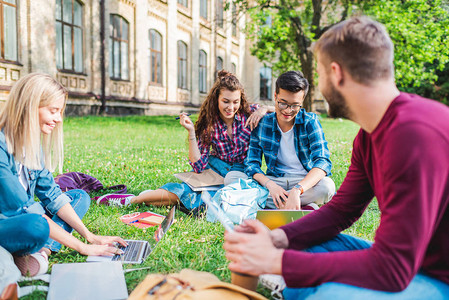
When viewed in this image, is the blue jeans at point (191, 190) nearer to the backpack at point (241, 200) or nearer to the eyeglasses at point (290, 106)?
the backpack at point (241, 200)

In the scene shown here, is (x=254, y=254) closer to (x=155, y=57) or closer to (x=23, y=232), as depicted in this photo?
(x=23, y=232)

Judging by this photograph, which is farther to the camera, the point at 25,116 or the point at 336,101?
the point at 25,116

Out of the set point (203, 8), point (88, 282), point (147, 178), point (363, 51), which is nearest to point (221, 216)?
point (88, 282)

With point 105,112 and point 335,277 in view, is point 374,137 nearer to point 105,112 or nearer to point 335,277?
point 335,277

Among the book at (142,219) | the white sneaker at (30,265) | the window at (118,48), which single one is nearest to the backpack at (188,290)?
the white sneaker at (30,265)

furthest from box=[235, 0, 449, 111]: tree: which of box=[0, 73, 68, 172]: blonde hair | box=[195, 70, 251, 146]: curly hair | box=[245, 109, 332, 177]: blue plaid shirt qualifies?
box=[0, 73, 68, 172]: blonde hair

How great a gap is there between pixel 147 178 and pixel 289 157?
2.39 m

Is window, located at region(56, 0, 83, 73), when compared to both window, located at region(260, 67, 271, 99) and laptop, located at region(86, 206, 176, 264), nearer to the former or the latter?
laptop, located at region(86, 206, 176, 264)

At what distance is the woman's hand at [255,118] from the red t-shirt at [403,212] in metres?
2.52

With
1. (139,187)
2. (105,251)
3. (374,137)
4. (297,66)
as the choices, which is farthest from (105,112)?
(374,137)

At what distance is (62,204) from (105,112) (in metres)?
15.7

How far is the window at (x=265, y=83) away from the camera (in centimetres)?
3671

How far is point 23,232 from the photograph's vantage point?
8.18 ft

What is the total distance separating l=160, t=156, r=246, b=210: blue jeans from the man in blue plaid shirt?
0.39 m
